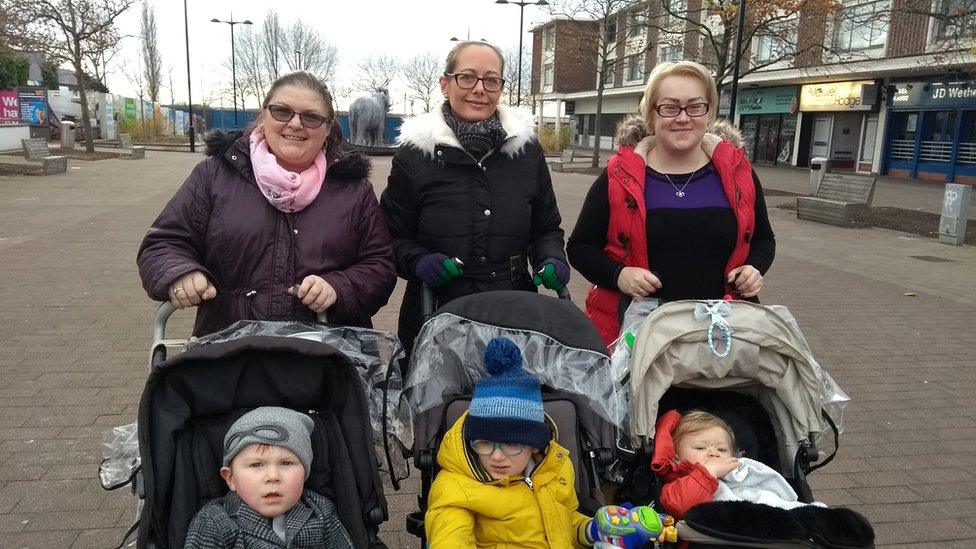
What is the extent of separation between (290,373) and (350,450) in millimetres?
331

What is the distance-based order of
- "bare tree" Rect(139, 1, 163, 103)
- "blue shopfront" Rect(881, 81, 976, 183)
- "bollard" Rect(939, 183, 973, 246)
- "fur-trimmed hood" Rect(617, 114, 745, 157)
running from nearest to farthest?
"fur-trimmed hood" Rect(617, 114, 745, 157) → "bollard" Rect(939, 183, 973, 246) → "blue shopfront" Rect(881, 81, 976, 183) → "bare tree" Rect(139, 1, 163, 103)

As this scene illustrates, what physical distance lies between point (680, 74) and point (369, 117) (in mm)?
26421

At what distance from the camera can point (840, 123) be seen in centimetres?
3047

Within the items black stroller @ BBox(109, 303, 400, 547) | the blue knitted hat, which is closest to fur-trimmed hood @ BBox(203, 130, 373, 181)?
black stroller @ BBox(109, 303, 400, 547)

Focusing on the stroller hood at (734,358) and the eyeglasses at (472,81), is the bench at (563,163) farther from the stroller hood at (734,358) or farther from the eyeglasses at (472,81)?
the stroller hood at (734,358)

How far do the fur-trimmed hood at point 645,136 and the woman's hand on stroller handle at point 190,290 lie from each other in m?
1.93

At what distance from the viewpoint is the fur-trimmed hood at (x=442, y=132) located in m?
3.16

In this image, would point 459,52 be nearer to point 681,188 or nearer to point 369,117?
point 681,188

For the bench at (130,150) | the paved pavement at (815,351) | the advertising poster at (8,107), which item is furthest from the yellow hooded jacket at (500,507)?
the advertising poster at (8,107)

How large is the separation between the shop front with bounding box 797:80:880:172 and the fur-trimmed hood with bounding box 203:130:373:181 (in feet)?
97.7

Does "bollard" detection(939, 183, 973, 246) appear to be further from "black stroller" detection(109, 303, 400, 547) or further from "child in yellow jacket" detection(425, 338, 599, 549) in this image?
"black stroller" detection(109, 303, 400, 547)

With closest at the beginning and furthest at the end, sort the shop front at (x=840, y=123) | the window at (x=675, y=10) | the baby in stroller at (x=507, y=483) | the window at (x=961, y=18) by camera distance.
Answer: the baby in stroller at (x=507, y=483), the window at (x=961, y=18), the window at (x=675, y=10), the shop front at (x=840, y=123)

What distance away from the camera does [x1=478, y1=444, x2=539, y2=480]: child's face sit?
2.38 meters

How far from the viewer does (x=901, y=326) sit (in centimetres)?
727
